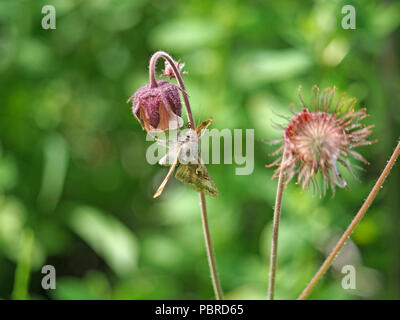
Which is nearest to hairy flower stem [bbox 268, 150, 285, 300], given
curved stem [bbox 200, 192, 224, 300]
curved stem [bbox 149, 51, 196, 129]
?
curved stem [bbox 200, 192, 224, 300]

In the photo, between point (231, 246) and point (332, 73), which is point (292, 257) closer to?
point (231, 246)

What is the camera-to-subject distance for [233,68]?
12.9ft

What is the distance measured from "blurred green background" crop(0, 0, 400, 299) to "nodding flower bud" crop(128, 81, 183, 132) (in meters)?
1.33

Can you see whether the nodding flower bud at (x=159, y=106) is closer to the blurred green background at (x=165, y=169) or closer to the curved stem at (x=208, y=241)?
the curved stem at (x=208, y=241)

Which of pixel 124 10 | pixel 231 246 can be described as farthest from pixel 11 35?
pixel 231 246

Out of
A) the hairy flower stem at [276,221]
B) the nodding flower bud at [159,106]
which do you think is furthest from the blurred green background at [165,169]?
the nodding flower bud at [159,106]

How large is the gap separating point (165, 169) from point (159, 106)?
7.82 ft

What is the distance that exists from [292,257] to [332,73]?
3.73 feet

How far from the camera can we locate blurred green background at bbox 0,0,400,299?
11.3ft

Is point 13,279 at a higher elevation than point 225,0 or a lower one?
lower

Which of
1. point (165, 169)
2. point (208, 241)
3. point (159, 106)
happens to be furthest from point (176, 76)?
point (165, 169)

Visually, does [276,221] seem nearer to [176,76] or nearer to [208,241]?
[208,241]

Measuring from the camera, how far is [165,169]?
14.7ft

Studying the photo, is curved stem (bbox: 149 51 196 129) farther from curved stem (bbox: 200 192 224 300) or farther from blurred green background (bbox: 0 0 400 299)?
blurred green background (bbox: 0 0 400 299)
